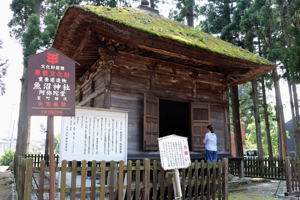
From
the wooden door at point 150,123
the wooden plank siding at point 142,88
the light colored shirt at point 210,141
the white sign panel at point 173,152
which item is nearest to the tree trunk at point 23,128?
the wooden plank siding at point 142,88

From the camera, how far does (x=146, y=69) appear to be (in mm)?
8664

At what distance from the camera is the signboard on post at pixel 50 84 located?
396cm

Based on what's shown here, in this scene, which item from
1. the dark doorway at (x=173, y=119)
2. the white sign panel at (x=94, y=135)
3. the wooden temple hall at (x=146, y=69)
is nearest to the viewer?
the white sign panel at (x=94, y=135)

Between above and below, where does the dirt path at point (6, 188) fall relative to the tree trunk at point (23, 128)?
below

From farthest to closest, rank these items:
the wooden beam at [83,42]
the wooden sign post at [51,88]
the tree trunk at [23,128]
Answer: the tree trunk at [23,128] < the wooden beam at [83,42] < the wooden sign post at [51,88]

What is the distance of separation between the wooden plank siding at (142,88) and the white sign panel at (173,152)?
244cm

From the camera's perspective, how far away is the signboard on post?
13.0ft

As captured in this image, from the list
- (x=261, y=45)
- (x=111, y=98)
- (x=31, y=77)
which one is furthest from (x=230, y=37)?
(x=31, y=77)

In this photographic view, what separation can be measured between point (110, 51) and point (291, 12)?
995 centimetres

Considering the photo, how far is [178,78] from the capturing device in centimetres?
934

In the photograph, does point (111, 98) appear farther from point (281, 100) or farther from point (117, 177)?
point (281, 100)

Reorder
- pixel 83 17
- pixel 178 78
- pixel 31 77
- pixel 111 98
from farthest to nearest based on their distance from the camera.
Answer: pixel 178 78, pixel 111 98, pixel 83 17, pixel 31 77

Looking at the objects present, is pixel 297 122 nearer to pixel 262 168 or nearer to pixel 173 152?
pixel 262 168

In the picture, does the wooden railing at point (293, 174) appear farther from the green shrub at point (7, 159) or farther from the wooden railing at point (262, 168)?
the green shrub at point (7, 159)
